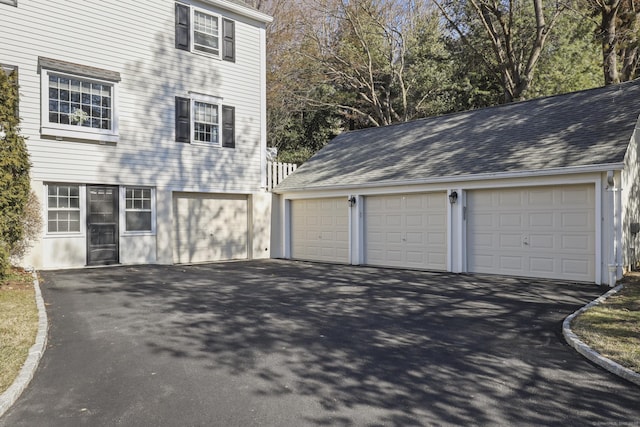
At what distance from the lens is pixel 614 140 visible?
9.93 meters

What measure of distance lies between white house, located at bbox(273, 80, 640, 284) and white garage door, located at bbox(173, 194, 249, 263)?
1.57 m

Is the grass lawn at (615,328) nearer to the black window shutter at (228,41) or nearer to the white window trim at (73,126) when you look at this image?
the white window trim at (73,126)

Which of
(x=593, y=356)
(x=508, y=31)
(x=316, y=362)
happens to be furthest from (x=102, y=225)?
(x=508, y=31)

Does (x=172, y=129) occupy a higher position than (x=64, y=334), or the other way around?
(x=172, y=129)

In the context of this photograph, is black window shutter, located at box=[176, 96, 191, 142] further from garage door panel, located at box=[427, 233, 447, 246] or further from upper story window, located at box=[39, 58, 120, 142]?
garage door panel, located at box=[427, 233, 447, 246]

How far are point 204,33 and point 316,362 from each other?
1259cm

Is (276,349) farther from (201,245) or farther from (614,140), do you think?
(201,245)

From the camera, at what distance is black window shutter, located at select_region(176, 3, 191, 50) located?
13.9 meters

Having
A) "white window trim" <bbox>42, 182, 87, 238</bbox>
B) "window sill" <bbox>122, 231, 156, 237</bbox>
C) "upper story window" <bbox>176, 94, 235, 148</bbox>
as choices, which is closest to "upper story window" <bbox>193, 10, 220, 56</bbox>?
"upper story window" <bbox>176, 94, 235, 148</bbox>

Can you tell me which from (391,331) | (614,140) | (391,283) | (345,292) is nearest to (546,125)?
(614,140)

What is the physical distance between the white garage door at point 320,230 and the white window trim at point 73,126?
637 cm

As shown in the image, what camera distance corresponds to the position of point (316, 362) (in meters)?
4.92

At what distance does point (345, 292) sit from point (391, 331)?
9.99 feet

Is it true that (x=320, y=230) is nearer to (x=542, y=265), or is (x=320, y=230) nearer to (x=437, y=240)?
(x=437, y=240)
